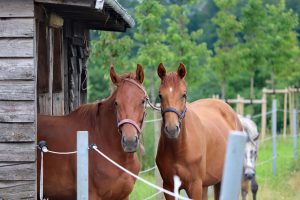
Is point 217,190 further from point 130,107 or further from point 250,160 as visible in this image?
point 130,107

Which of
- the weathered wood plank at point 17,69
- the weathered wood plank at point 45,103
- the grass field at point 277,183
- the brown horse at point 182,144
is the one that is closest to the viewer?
the weathered wood plank at point 17,69

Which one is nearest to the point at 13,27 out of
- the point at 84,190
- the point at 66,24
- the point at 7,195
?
the point at 7,195

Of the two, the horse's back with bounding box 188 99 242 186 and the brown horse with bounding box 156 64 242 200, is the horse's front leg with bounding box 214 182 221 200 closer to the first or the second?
the horse's back with bounding box 188 99 242 186

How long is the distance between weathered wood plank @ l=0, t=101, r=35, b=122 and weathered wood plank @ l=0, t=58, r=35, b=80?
256 mm

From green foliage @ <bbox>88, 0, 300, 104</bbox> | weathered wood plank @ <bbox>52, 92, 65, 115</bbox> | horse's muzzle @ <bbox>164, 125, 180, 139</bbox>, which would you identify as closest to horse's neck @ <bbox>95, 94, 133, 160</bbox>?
horse's muzzle @ <bbox>164, 125, 180, 139</bbox>

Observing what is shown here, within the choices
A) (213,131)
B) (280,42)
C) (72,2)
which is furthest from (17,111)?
(280,42)

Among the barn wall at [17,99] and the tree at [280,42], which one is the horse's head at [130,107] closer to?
the barn wall at [17,99]

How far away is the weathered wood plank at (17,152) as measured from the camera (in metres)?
7.41

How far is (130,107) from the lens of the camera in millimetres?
7352

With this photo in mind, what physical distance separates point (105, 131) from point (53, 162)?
0.65 m

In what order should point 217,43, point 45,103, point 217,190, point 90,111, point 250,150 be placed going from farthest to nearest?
point 217,43 < point 250,150 < point 217,190 < point 45,103 < point 90,111

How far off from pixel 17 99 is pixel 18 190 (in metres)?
0.93

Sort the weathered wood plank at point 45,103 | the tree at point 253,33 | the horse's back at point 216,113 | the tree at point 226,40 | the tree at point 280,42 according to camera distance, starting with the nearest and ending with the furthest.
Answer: the weathered wood plank at point 45,103
the horse's back at point 216,113
the tree at point 226,40
the tree at point 253,33
the tree at point 280,42

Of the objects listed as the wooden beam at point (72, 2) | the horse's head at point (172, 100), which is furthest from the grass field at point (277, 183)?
the wooden beam at point (72, 2)
